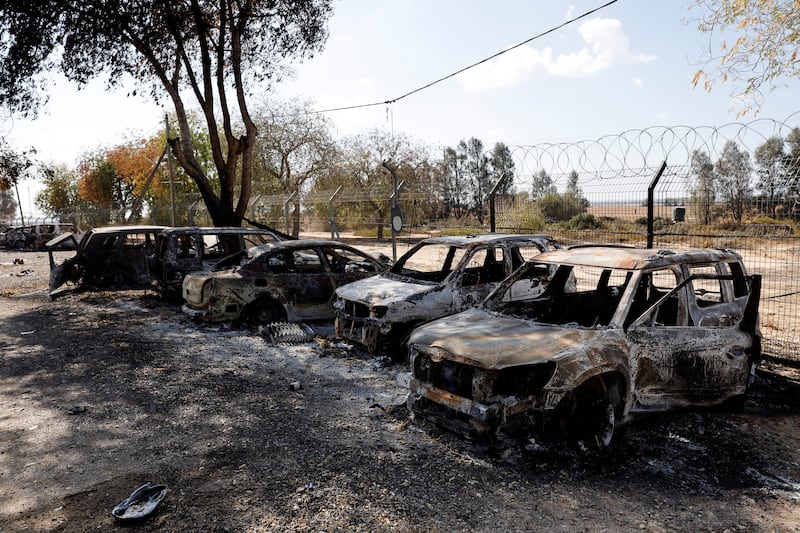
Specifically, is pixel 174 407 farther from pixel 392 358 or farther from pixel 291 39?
pixel 291 39

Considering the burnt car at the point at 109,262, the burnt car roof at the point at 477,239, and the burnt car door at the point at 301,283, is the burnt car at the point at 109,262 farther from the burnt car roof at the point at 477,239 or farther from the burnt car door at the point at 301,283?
the burnt car roof at the point at 477,239

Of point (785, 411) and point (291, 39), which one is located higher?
point (291, 39)

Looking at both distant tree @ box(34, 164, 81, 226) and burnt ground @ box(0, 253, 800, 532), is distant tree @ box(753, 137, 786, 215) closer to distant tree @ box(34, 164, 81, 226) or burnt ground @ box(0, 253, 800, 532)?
burnt ground @ box(0, 253, 800, 532)

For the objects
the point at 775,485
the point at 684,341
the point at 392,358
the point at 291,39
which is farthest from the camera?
the point at 291,39

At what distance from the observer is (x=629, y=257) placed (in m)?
5.38

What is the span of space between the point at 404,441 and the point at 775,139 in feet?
21.1

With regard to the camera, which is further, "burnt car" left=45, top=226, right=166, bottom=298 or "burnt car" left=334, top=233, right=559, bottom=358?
"burnt car" left=45, top=226, right=166, bottom=298

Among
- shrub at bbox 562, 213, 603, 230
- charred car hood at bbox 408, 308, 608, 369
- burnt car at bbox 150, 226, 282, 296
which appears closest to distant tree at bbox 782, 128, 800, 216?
shrub at bbox 562, 213, 603, 230

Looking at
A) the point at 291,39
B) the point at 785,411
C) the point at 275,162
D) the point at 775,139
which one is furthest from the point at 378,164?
the point at 785,411

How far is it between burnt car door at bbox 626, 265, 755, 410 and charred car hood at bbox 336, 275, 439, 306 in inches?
109

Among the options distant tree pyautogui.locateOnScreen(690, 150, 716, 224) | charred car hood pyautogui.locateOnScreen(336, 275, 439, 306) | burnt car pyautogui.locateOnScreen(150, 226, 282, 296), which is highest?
distant tree pyautogui.locateOnScreen(690, 150, 716, 224)

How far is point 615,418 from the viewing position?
183 inches

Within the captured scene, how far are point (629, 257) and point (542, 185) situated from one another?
5.12 m

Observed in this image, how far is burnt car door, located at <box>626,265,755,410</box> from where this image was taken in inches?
188
